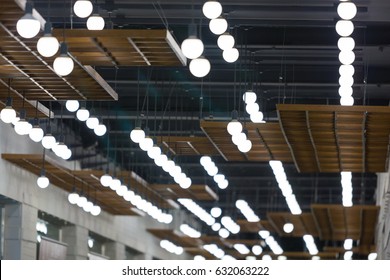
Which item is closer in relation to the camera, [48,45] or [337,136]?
[48,45]

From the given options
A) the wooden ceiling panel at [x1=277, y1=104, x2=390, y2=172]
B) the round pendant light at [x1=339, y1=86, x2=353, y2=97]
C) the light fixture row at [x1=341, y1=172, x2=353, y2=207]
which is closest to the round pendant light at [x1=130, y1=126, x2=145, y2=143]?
the wooden ceiling panel at [x1=277, y1=104, x2=390, y2=172]

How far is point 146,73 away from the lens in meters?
29.2

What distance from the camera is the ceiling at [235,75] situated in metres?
20.0

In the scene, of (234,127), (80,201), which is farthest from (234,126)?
(80,201)

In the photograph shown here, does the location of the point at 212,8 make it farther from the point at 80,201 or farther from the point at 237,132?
the point at 80,201

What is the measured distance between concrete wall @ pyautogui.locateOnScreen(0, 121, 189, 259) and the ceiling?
1.48 meters

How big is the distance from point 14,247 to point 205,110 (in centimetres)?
645

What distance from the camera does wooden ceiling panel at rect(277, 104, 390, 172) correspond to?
924 inches

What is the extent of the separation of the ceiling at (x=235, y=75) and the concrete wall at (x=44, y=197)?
4.84 feet

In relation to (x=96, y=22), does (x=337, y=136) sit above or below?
above

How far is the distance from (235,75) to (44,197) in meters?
10.0

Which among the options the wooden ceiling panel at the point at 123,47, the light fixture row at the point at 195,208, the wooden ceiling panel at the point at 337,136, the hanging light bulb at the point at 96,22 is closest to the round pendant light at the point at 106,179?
the wooden ceiling panel at the point at 337,136

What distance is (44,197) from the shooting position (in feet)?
114

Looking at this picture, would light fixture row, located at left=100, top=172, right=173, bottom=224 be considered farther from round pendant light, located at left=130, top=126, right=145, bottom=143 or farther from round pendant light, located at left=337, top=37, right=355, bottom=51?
round pendant light, located at left=337, top=37, right=355, bottom=51
